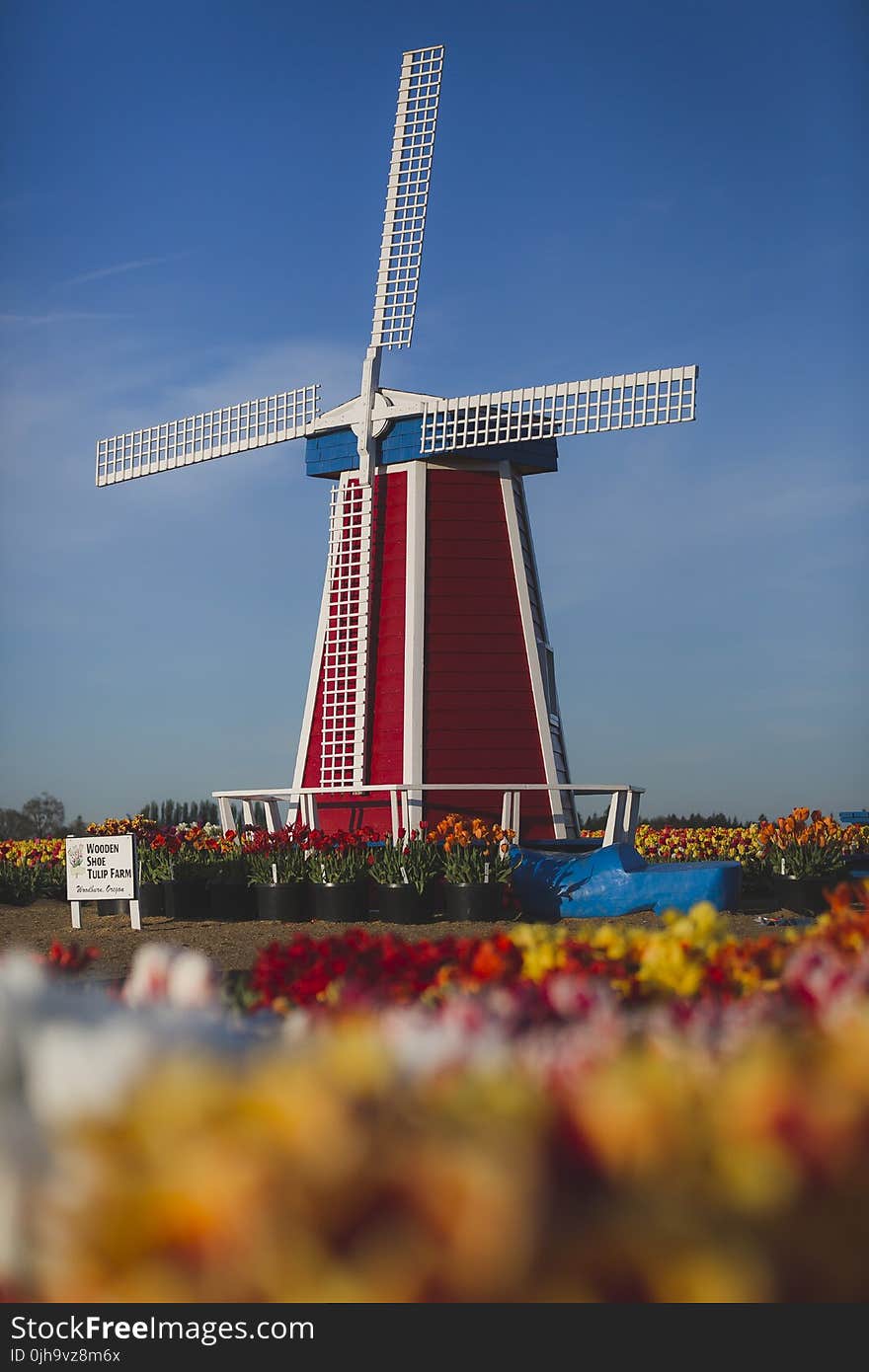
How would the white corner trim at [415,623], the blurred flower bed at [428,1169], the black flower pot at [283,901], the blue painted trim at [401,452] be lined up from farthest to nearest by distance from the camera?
the blue painted trim at [401,452] < the white corner trim at [415,623] < the black flower pot at [283,901] < the blurred flower bed at [428,1169]

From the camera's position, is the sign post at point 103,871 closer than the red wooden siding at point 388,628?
Yes

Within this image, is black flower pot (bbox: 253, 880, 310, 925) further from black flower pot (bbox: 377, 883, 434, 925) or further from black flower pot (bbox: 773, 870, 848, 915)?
black flower pot (bbox: 773, 870, 848, 915)

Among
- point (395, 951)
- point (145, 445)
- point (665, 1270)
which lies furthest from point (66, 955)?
point (145, 445)

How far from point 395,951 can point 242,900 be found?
9851mm

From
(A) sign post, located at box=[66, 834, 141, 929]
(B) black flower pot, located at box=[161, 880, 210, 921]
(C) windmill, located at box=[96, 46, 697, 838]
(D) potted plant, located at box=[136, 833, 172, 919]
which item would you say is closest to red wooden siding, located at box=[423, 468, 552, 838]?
(C) windmill, located at box=[96, 46, 697, 838]

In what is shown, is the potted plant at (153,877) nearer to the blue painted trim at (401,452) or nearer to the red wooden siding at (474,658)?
the red wooden siding at (474,658)

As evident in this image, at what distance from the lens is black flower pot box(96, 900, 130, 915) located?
1395cm

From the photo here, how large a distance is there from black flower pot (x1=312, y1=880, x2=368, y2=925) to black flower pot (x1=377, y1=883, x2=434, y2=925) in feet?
0.85

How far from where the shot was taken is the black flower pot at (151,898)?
43.5 ft

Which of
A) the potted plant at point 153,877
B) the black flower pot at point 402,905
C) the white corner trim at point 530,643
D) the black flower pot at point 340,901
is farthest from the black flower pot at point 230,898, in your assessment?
the white corner trim at point 530,643

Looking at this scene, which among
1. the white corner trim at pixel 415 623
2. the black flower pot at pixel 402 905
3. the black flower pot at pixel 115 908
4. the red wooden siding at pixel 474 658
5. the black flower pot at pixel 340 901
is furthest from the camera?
the red wooden siding at pixel 474 658

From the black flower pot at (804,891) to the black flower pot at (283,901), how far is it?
189 inches

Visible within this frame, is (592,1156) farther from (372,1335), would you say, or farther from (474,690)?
(474,690)

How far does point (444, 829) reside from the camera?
509 inches
